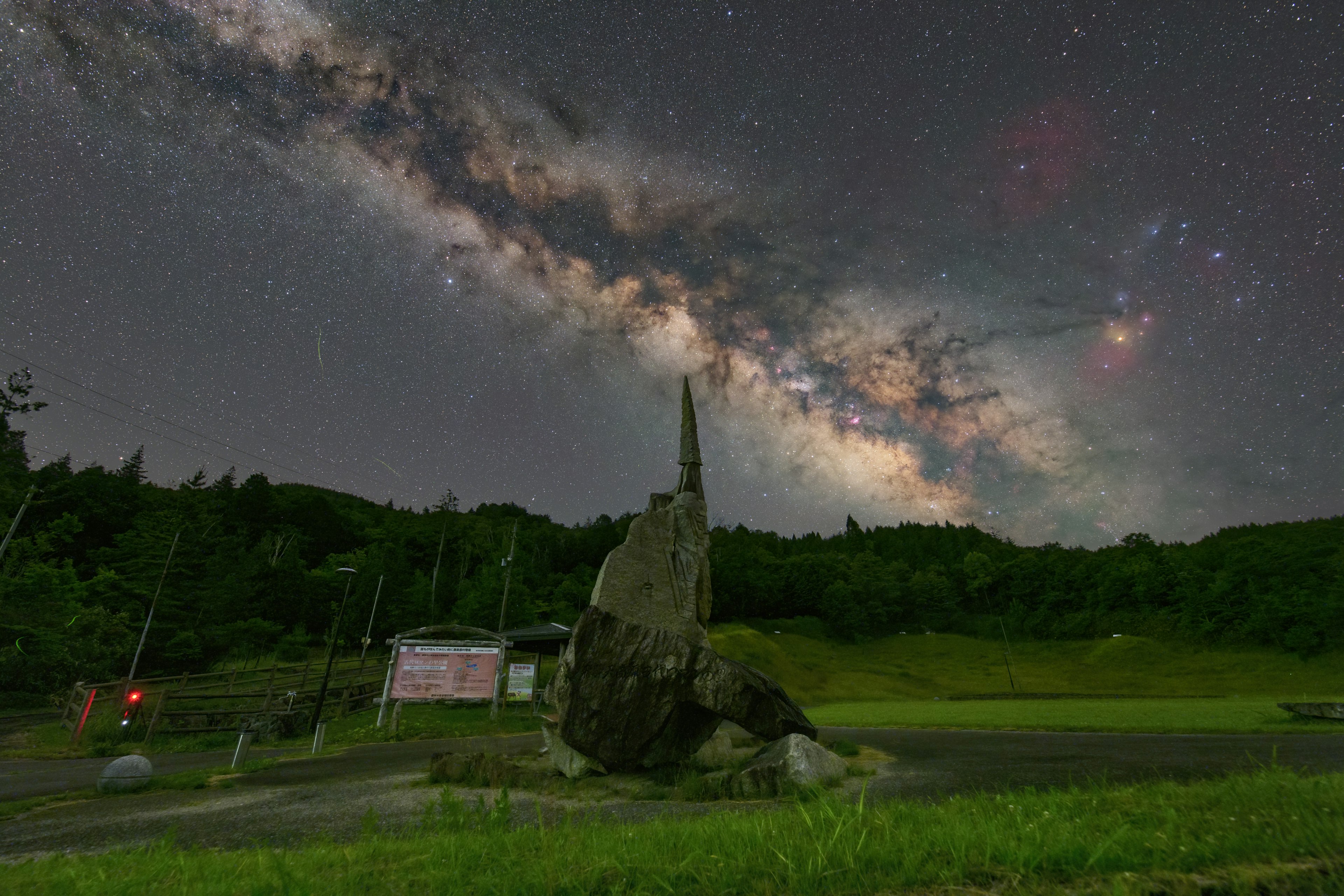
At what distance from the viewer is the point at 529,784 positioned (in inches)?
460

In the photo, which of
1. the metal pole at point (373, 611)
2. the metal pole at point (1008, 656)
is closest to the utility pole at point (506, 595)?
the metal pole at point (373, 611)

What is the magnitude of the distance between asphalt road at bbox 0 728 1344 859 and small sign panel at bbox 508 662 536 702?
1296 centimetres

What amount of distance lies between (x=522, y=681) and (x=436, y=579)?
42.7 metres

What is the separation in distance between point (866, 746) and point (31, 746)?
27185mm

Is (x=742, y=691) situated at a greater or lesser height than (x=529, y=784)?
greater

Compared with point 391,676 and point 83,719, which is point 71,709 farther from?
point 391,676

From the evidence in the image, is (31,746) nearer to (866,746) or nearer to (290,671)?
(290,671)

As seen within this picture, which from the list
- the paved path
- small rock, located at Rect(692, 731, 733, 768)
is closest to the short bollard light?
the paved path

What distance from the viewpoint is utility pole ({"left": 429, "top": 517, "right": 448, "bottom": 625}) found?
197 feet

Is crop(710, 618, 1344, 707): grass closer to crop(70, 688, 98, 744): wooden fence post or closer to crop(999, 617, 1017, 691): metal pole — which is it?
crop(999, 617, 1017, 691): metal pole

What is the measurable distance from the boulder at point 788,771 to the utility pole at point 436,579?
184 ft

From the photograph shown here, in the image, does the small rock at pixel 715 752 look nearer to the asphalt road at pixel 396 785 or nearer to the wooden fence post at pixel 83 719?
the asphalt road at pixel 396 785

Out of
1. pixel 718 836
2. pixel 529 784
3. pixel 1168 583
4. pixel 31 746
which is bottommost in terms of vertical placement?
pixel 31 746

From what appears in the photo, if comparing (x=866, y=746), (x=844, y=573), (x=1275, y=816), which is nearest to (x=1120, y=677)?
(x=844, y=573)
